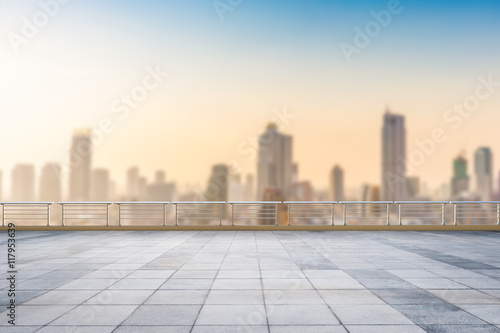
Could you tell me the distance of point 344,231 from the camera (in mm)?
18484

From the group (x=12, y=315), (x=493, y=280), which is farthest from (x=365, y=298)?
(x=12, y=315)

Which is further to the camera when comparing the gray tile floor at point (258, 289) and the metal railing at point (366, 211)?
the metal railing at point (366, 211)

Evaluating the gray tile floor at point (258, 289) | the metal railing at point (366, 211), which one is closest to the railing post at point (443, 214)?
the metal railing at point (366, 211)

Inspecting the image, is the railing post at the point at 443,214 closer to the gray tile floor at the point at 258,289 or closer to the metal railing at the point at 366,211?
the metal railing at the point at 366,211

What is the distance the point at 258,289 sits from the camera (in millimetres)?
6848

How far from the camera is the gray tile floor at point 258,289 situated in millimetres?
5094

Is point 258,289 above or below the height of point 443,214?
below

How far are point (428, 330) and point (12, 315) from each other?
5.49 metres

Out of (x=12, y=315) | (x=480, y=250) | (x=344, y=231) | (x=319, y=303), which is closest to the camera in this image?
(x=12, y=315)

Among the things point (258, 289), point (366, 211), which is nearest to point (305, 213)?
point (366, 211)

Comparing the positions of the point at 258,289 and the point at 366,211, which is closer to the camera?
the point at 258,289

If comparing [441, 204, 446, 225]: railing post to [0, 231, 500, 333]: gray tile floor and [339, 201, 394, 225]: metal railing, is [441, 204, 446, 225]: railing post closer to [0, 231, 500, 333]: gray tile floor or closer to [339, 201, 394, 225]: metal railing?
[339, 201, 394, 225]: metal railing

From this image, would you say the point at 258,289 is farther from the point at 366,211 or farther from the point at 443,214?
the point at 443,214

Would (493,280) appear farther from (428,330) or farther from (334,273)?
(428,330)
